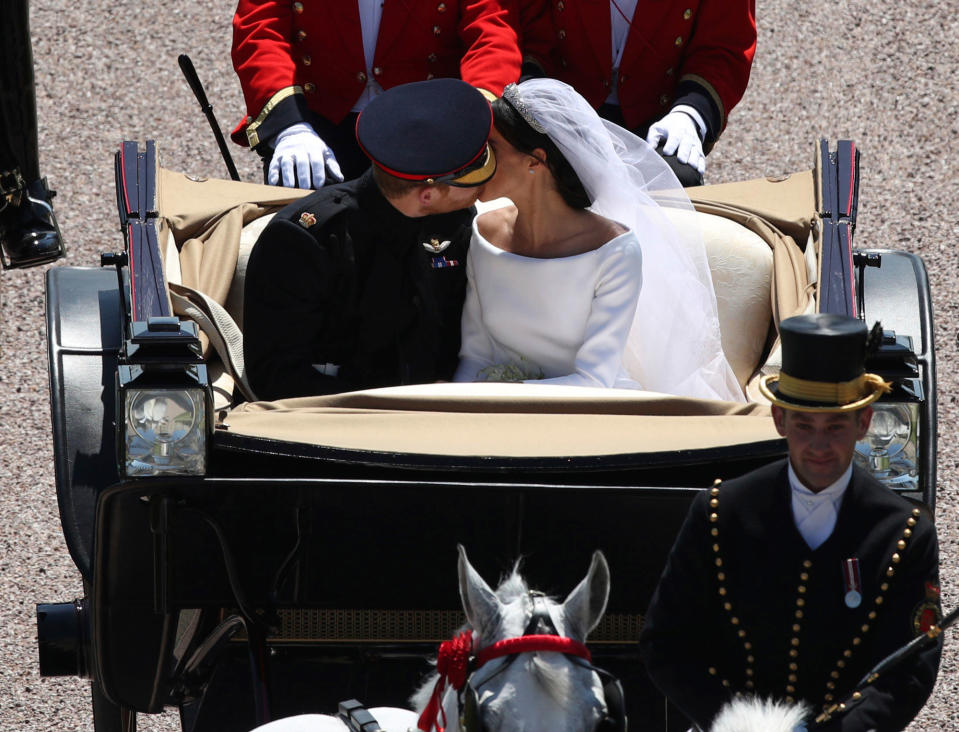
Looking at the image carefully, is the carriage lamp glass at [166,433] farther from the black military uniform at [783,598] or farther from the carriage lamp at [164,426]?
the black military uniform at [783,598]

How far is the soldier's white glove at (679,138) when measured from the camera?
3832 millimetres

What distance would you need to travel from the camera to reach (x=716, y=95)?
3994 mm

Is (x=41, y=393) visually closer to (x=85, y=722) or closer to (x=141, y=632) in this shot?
(x=85, y=722)

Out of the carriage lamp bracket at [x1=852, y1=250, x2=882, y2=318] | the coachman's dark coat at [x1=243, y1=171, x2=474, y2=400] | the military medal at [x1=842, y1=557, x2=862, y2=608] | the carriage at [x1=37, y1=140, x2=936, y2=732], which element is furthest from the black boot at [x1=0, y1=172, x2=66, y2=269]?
the military medal at [x1=842, y1=557, x2=862, y2=608]

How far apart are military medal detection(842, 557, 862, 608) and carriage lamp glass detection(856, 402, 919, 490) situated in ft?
1.91

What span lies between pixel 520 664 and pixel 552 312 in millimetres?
1591

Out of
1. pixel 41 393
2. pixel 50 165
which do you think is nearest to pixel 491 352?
pixel 41 393

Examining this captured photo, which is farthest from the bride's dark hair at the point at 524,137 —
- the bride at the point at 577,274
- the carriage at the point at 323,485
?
the carriage at the point at 323,485

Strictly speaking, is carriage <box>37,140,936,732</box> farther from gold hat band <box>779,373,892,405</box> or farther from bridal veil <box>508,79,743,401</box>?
gold hat band <box>779,373,892,405</box>

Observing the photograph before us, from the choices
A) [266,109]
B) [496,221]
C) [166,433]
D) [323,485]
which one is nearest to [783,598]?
[323,485]

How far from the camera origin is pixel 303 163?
12.3 ft

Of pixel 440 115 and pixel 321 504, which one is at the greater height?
pixel 440 115

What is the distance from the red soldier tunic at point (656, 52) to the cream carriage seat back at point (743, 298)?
0.53 meters

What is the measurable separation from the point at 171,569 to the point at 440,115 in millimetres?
997
